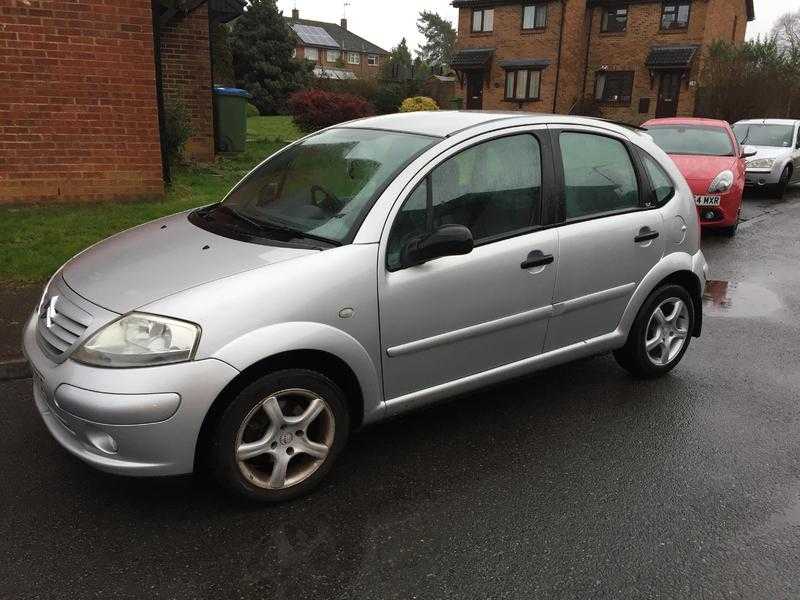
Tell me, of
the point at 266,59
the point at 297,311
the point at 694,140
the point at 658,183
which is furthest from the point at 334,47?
the point at 297,311

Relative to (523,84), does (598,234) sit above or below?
below

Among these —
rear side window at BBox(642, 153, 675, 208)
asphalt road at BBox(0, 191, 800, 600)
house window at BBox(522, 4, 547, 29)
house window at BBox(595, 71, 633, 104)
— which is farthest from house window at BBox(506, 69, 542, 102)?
asphalt road at BBox(0, 191, 800, 600)

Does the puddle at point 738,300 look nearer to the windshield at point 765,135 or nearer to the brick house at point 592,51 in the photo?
the windshield at point 765,135

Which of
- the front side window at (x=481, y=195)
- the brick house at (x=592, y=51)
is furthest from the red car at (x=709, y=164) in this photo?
the brick house at (x=592, y=51)

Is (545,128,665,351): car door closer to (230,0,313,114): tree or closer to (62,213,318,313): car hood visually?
(62,213,318,313): car hood

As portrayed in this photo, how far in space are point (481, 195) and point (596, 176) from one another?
91 centimetres

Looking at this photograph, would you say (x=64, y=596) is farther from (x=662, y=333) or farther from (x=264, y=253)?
(x=662, y=333)

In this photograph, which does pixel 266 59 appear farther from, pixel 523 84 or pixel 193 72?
pixel 193 72

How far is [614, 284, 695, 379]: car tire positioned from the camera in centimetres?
438

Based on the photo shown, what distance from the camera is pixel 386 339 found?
3.20m

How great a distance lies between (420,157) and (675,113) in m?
34.6

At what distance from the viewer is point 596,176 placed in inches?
160

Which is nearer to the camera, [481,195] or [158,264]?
[158,264]

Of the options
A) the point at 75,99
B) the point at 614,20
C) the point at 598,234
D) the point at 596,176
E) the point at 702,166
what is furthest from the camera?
the point at 614,20
